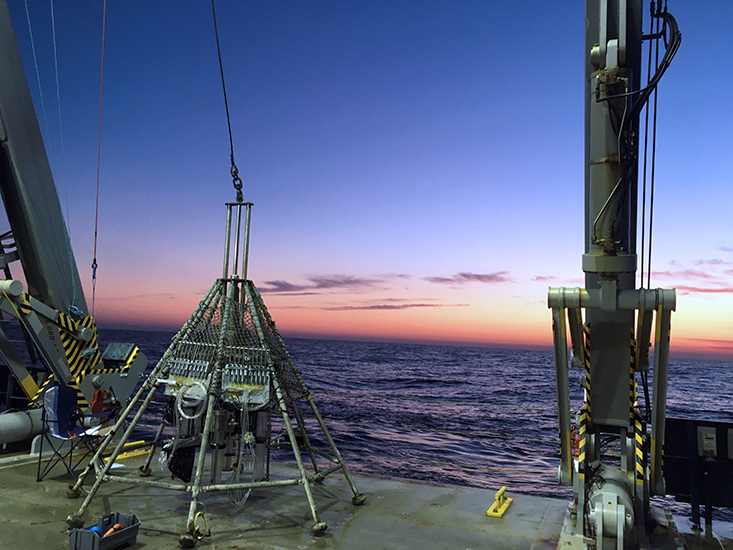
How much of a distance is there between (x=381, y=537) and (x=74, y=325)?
9.08 m

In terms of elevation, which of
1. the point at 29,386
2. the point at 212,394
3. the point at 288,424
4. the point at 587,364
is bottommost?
the point at 29,386

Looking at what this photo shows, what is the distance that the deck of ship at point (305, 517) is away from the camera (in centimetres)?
748

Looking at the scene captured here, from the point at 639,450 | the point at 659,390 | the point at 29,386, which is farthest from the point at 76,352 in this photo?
the point at 659,390

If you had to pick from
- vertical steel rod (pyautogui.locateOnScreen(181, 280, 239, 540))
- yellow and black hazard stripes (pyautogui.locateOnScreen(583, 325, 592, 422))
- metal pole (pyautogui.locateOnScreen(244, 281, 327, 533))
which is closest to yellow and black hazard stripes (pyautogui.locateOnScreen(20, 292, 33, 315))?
vertical steel rod (pyautogui.locateOnScreen(181, 280, 239, 540))

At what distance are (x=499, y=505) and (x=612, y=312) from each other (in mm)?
3808

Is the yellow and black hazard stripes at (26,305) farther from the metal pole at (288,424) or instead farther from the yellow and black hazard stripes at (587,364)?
the yellow and black hazard stripes at (587,364)

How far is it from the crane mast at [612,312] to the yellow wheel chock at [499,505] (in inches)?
44.4

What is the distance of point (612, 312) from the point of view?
7.38m

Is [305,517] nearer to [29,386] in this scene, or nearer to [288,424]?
[288,424]

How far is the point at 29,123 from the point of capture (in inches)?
492

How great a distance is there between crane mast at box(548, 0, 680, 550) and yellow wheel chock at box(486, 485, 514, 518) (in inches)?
44.4

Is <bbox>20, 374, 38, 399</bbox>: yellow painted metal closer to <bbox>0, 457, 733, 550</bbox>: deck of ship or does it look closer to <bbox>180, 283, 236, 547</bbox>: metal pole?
<bbox>0, 457, 733, 550</bbox>: deck of ship

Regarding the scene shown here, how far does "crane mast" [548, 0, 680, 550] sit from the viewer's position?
22.4 ft

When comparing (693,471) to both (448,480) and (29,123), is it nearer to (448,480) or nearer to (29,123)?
(448,480)
